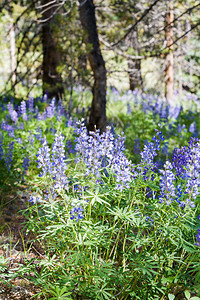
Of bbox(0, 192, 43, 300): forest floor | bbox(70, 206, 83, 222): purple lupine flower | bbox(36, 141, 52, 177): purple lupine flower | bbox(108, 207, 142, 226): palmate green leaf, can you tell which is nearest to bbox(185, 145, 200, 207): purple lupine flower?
bbox(108, 207, 142, 226): palmate green leaf

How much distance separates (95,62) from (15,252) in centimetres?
399

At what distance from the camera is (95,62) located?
19.7 feet

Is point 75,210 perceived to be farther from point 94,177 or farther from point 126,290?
point 126,290

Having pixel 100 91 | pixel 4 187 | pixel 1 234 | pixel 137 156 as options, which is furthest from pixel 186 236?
pixel 100 91

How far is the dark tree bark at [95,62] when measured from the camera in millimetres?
5848

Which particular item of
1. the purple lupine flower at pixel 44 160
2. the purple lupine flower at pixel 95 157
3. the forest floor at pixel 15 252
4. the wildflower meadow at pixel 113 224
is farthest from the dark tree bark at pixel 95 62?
the purple lupine flower at pixel 44 160

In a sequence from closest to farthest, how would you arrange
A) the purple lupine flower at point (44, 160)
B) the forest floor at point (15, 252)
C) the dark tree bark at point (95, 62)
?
the purple lupine flower at point (44, 160)
the forest floor at point (15, 252)
the dark tree bark at point (95, 62)

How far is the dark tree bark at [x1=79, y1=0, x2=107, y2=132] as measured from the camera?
5848mm

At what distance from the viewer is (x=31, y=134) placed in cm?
489

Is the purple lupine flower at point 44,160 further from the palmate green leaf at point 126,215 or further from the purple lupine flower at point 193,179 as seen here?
the purple lupine flower at point 193,179

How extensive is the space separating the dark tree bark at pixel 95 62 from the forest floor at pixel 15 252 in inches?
97.4

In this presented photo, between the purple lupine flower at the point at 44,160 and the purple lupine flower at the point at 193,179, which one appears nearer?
the purple lupine flower at the point at 193,179

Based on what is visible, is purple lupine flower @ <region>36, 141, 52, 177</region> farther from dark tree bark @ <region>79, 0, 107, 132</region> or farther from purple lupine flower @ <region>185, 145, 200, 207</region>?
dark tree bark @ <region>79, 0, 107, 132</region>

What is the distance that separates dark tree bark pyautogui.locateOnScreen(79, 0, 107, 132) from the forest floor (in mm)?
2474
